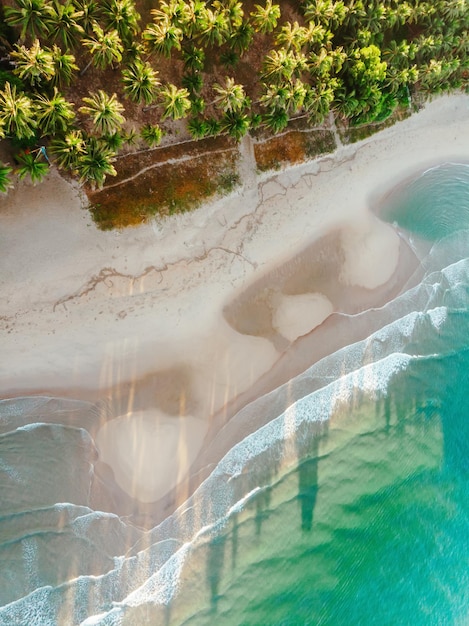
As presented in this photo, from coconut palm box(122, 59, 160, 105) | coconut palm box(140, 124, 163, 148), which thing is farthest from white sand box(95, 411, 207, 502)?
coconut palm box(122, 59, 160, 105)

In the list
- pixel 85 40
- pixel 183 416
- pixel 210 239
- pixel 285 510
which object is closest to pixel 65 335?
pixel 183 416

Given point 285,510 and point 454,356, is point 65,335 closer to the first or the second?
point 285,510

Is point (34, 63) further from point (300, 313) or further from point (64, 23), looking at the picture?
point (300, 313)

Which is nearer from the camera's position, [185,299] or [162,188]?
[162,188]

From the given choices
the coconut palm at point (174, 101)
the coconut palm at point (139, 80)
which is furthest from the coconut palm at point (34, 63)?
the coconut palm at point (174, 101)

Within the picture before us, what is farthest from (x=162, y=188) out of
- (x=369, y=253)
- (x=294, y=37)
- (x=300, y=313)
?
(x=369, y=253)
